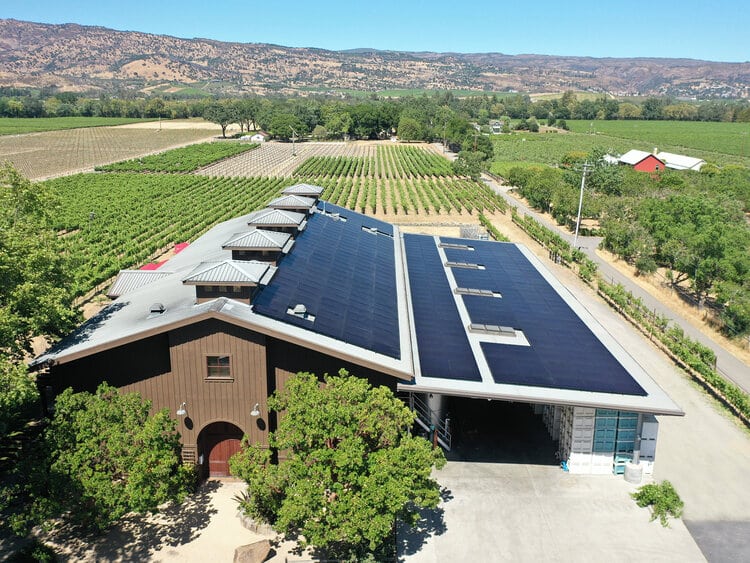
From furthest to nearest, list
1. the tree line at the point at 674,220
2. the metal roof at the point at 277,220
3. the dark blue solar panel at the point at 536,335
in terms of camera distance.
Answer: the tree line at the point at 674,220
the metal roof at the point at 277,220
the dark blue solar panel at the point at 536,335

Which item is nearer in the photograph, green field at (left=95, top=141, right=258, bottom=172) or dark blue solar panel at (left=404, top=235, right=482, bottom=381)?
dark blue solar panel at (left=404, top=235, right=482, bottom=381)

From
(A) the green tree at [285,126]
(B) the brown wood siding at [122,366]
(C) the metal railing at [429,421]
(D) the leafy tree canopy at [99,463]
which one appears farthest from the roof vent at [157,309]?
(A) the green tree at [285,126]

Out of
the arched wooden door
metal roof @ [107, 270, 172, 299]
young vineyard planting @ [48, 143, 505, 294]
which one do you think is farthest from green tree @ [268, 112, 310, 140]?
the arched wooden door

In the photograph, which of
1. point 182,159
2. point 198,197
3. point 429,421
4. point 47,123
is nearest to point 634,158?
point 198,197

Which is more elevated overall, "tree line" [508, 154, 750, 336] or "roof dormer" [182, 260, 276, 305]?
"roof dormer" [182, 260, 276, 305]

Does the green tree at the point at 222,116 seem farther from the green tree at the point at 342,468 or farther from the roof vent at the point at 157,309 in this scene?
the green tree at the point at 342,468

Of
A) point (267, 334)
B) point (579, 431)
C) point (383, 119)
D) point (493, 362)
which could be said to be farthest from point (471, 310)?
point (383, 119)

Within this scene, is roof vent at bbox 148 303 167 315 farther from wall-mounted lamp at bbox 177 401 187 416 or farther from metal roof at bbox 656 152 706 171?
metal roof at bbox 656 152 706 171
